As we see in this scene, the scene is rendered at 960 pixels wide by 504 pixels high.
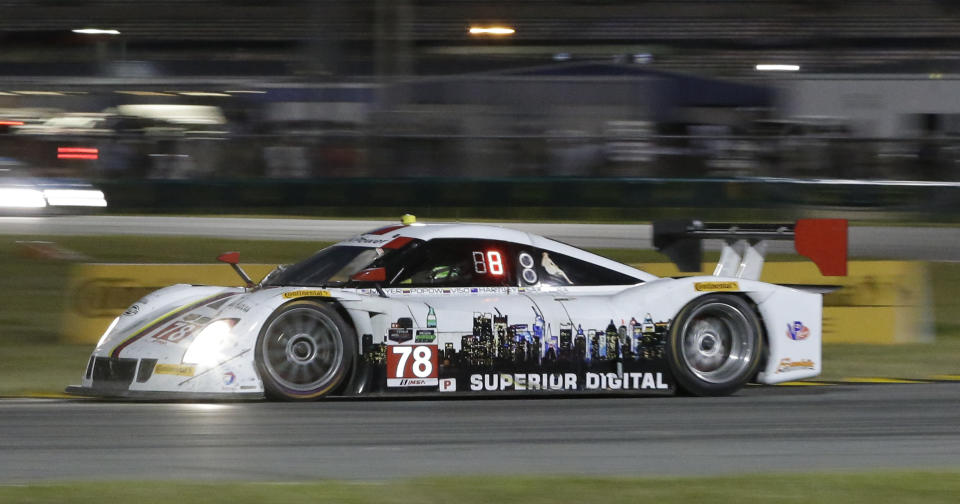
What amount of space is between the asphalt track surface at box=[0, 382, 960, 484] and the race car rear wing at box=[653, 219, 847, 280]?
2.86ft

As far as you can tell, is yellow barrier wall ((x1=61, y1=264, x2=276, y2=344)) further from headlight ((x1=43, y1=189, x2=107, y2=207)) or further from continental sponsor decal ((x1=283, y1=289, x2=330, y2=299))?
headlight ((x1=43, y1=189, x2=107, y2=207))

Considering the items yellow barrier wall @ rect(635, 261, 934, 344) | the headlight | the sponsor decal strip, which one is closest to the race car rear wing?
yellow barrier wall @ rect(635, 261, 934, 344)

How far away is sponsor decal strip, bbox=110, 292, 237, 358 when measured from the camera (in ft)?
23.0

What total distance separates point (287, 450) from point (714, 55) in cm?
2060

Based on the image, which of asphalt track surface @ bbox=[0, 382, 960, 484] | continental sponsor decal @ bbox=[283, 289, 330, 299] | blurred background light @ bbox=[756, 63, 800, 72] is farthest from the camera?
blurred background light @ bbox=[756, 63, 800, 72]

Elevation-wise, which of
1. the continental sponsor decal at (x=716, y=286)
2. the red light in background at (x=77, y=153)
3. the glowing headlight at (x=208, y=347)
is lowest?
the glowing headlight at (x=208, y=347)

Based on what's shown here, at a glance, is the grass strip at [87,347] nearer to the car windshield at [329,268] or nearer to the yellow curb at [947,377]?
the yellow curb at [947,377]

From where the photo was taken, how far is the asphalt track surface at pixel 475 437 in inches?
198

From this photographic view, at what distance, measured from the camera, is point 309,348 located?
7.00 metres

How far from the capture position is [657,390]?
7410 millimetres

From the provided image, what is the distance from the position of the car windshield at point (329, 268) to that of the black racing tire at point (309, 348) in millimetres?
292

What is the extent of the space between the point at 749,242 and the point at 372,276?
8.09 ft

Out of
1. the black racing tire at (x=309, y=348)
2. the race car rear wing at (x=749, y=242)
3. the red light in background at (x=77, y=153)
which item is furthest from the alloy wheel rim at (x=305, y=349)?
the red light in background at (x=77, y=153)

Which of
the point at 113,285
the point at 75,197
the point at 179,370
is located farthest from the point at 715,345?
the point at 75,197
